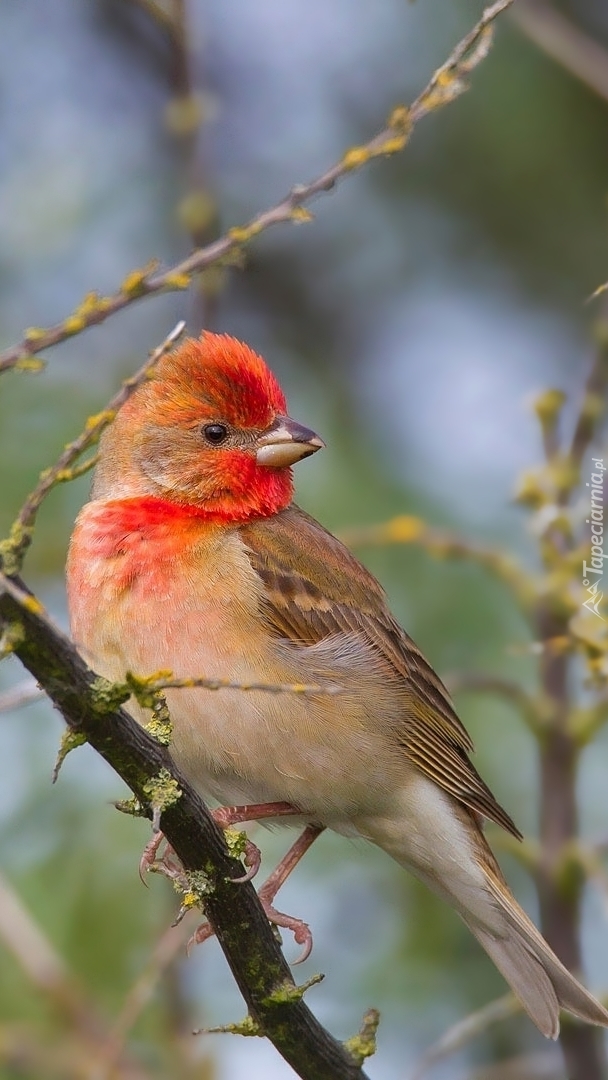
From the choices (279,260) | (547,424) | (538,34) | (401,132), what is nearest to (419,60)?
(279,260)

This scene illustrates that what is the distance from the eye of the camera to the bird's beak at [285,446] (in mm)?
4652

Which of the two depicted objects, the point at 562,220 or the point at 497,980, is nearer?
the point at 497,980

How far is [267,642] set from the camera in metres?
4.30

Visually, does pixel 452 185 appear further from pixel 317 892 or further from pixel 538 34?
pixel 317 892

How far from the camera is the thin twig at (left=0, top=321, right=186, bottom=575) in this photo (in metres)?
2.21

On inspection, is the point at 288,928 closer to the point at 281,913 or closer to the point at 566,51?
the point at 281,913

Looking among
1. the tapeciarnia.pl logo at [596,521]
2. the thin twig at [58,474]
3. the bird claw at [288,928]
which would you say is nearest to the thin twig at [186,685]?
the thin twig at [58,474]

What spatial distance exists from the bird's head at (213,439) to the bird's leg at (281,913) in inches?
38.9

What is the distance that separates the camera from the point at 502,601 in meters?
6.47

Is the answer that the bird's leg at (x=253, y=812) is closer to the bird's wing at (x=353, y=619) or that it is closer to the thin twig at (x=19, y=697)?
the bird's wing at (x=353, y=619)

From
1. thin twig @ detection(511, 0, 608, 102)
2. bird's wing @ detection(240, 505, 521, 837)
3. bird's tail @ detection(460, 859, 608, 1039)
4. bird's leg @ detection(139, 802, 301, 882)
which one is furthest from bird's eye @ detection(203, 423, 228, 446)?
thin twig @ detection(511, 0, 608, 102)

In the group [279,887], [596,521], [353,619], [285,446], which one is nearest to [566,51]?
[596,521]

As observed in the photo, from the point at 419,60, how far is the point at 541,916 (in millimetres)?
5133

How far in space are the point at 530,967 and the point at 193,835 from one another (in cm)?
180
